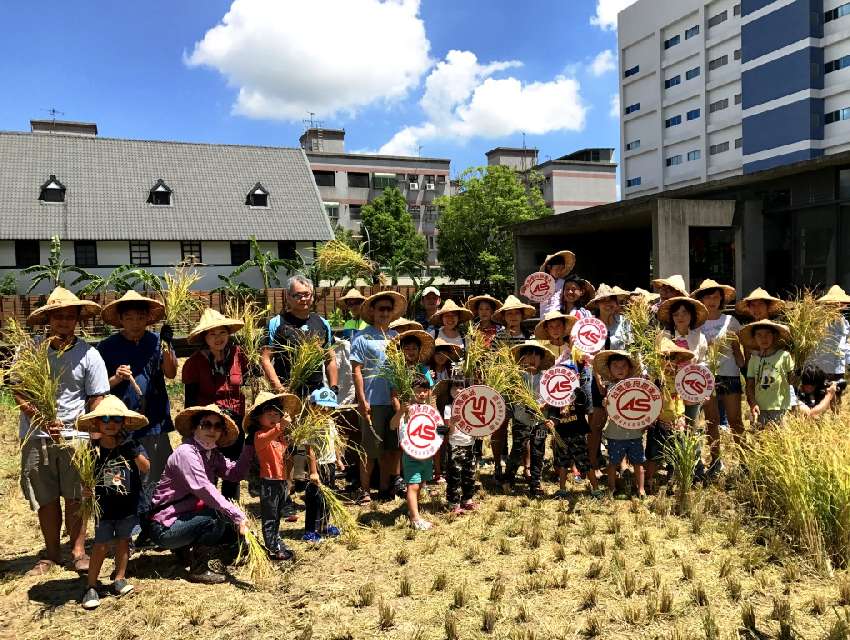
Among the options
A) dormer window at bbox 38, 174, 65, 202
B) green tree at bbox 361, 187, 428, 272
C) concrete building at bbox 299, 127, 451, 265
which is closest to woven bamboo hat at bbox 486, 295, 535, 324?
dormer window at bbox 38, 174, 65, 202

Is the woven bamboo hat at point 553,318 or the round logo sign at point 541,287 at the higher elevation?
the round logo sign at point 541,287

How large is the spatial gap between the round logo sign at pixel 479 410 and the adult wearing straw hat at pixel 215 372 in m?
1.70

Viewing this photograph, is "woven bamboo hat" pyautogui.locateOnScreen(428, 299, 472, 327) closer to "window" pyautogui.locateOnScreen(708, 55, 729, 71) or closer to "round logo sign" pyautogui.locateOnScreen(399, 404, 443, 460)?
"round logo sign" pyautogui.locateOnScreen(399, 404, 443, 460)

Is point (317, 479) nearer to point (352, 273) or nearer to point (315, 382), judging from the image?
point (315, 382)

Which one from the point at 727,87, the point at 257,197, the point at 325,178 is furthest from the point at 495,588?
the point at 325,178

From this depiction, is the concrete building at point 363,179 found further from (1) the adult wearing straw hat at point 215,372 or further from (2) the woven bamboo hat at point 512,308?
(1) the adult wearing straw hat at point 215,372

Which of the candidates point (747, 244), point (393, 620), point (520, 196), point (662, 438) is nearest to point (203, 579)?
point (393, 620)

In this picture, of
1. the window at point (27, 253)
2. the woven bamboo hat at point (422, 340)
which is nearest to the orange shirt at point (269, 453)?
the woven bamboo hat at point (422, 340)

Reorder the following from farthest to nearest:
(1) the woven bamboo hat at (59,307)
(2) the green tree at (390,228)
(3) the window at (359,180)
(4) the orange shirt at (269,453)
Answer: (3) the window at (359,180)
(2) the green tree at (390,228)
(4) the orange shirt at (269,453)
(1) the woven bamboo hat at (59,307)

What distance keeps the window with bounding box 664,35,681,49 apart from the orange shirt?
173 feet

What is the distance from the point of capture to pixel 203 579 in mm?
4254

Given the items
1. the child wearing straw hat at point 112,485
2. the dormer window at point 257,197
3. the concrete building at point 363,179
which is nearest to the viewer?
the child wearing straw hat at point 112,485

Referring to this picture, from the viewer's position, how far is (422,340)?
529 centimetres

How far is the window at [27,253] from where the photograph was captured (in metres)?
26.7
